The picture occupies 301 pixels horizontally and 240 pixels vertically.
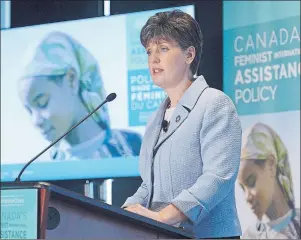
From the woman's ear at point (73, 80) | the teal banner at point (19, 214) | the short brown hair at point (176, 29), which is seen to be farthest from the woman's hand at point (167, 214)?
the woman's ear at point (73, 80)

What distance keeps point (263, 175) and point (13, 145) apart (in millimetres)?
1243

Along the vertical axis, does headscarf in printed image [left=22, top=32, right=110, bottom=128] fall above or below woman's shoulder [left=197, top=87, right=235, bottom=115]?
above

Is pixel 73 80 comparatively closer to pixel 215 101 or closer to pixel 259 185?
pixel 259 185

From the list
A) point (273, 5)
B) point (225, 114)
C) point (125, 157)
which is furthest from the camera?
point (273, 5)

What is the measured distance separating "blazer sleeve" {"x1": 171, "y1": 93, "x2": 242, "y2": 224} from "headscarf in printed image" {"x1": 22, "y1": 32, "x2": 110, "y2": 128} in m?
1.68

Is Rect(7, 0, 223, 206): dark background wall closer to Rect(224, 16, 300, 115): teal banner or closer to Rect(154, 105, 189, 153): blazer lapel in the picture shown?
Rect(224, 16, 300, 115): teal banner

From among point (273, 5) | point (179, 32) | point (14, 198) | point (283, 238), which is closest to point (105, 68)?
point (273, 5)

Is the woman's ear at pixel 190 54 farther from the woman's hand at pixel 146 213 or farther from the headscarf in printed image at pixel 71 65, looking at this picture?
the headscarf in printed image at pixel 71 65

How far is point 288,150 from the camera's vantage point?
11.5 ft

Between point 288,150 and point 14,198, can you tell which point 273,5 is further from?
point 14,198

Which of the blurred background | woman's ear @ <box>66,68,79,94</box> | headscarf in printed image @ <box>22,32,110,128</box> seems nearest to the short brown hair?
the blurred background

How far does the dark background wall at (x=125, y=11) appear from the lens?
3.66 metres

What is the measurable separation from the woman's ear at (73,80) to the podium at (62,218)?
6.66 feet

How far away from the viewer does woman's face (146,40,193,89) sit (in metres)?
1.96
